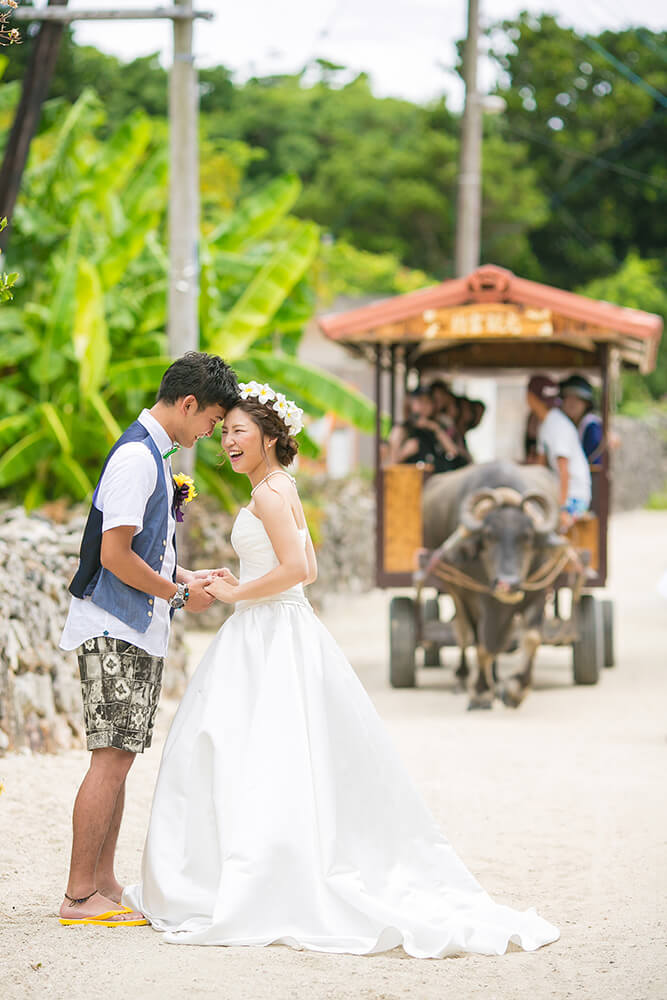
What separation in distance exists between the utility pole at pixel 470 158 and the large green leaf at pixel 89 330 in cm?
643

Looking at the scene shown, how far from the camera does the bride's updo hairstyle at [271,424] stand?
468cm

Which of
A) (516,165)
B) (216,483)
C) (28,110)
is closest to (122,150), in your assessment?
(28,110)

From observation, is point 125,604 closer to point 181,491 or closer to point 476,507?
point 181,491

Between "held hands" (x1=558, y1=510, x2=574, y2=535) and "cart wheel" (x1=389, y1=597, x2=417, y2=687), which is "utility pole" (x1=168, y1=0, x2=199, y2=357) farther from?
"held hands" (x1=558, y1=510, x2=574, y2=535)

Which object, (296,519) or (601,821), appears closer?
(296,519)

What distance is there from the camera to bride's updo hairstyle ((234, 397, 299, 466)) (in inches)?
184

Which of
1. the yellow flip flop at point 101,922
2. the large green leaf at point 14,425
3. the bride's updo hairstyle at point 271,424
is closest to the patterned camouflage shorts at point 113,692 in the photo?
the yellow flip flop at point 101,922

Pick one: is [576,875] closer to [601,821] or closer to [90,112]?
[601,821]

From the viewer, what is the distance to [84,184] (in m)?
14.0

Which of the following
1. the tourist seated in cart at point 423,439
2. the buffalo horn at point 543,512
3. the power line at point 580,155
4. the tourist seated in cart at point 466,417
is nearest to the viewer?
the buffalo horn at point 543,512

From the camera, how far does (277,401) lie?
471 centimetres

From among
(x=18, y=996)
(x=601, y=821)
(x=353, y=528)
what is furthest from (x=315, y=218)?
(x=18, y=996)

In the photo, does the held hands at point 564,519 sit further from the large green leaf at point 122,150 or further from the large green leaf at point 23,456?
the large green leaf at point 122,150

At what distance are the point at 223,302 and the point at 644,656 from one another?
5401 millimetres
